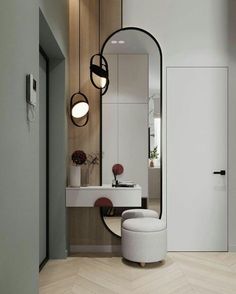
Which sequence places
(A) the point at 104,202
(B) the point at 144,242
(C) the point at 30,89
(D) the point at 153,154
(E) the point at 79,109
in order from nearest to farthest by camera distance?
(C) the point at 30,89 → (B) the point at 144,242 → (A) the point at 104,202 → (E) the point at 79,109 → (D) the point at 153,154

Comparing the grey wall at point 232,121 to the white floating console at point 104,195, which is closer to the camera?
the white floating console at point 104,195

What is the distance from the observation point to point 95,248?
12.9ft

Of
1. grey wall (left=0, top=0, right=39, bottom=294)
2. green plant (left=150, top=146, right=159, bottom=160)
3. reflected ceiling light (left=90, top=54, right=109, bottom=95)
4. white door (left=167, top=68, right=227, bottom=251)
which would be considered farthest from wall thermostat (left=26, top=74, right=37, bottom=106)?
white door (left=167, top=68, right=227, bottom=251)

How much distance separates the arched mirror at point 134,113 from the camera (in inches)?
156

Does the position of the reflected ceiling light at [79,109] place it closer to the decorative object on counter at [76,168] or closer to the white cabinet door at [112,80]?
the white cabinet door at [112,80]

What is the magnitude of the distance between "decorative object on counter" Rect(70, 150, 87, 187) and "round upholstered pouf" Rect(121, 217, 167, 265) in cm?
72

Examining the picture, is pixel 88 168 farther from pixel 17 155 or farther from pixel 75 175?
pixel 17 155

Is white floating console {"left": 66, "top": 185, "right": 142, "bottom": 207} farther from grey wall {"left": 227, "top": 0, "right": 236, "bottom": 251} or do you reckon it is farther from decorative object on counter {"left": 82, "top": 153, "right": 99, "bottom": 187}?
grey wall {"left": 227, "top": 0, "right": 236, "bottom": 251}

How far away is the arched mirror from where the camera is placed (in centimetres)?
397

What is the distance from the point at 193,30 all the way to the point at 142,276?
9.02 ft


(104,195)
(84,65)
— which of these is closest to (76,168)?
(104,195)

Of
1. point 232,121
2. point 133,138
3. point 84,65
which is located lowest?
point 133,138

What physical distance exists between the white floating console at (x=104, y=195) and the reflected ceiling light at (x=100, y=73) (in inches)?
44.2

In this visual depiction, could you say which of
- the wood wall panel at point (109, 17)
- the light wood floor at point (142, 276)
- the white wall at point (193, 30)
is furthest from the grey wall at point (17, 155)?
the white wall at point (193, 30)
